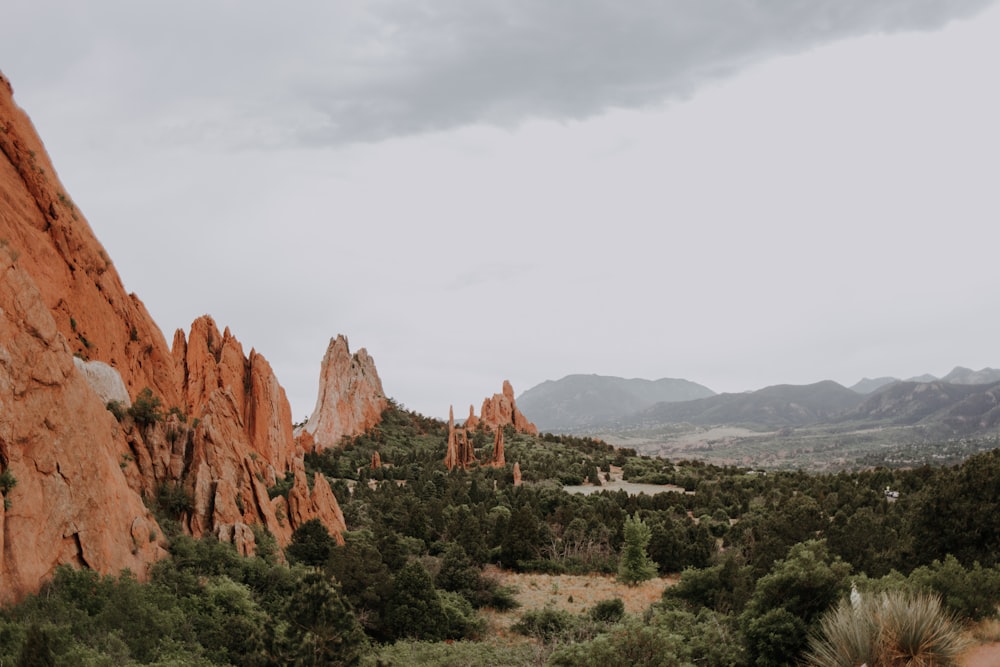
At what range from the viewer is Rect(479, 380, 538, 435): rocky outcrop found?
301 feet

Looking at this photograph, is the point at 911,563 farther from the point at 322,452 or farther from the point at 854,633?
the point at 322,452

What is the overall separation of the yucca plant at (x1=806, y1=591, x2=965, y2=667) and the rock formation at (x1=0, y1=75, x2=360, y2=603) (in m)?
15.5

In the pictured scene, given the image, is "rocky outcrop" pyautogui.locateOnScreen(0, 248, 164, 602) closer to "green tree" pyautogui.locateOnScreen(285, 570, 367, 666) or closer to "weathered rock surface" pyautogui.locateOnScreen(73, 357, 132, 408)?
"weathered rock surface" pyautogui.locateOnScreen(73, 357, 132, 408)

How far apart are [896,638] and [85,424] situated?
17.4 metres

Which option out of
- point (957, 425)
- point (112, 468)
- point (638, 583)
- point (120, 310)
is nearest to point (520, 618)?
point (638, 583)

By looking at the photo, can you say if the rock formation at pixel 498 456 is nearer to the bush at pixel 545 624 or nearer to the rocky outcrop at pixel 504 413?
the rocky outcrop at pixel 504 413

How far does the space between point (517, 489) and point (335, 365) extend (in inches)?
1334

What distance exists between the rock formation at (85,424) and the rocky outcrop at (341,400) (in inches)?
1527

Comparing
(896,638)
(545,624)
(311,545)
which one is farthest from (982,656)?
(311,545)

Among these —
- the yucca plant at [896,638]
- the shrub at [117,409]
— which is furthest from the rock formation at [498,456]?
the yucca plant at [896,638]

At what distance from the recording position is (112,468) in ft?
55.2

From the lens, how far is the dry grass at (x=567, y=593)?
83.9 feet

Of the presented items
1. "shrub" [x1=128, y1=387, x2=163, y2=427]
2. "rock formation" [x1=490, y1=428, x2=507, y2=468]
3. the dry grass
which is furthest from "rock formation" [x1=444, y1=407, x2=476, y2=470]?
"shrub" [x1=128, y1=387, x2=163, y2=427]

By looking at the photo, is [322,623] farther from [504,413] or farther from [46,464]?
[504,413]
